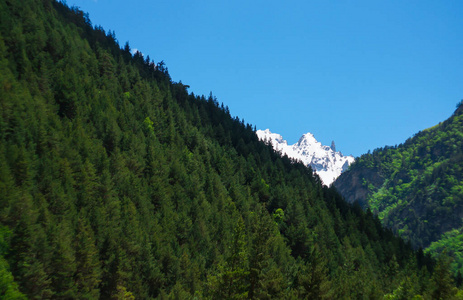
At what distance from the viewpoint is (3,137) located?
46.8 metres

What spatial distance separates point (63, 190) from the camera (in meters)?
45.0

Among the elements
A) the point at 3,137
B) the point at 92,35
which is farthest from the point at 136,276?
the point at 92,35

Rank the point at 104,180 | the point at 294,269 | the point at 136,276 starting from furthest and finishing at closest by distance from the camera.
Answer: the point at 294,269 → the point at 104,180 → the point at 136,276

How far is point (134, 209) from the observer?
54.9 metres

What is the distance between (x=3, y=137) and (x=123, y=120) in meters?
35.1

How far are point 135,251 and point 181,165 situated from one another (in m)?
36.6

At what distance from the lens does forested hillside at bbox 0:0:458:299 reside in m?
32.9

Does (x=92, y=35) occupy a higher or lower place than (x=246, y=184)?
higher

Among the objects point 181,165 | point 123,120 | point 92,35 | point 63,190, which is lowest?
point 63,190

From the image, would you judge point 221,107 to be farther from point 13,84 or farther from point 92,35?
point 13,84

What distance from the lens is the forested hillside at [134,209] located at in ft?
108

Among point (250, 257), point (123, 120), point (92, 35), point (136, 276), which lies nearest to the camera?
point (250, 257)

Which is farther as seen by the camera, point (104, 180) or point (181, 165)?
point (181, 165)

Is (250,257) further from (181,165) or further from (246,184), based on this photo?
(246,184)
